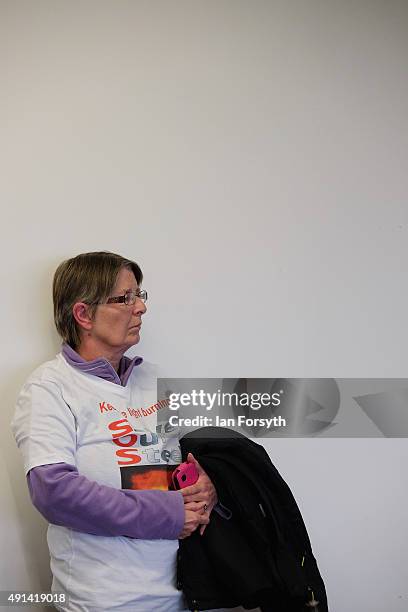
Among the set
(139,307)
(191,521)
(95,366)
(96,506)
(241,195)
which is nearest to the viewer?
(96,506)

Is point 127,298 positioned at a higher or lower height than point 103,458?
higher

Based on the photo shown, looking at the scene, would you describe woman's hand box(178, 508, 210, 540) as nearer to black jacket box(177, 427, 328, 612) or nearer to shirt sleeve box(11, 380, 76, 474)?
black jacket box(177, 427, 328, 612)

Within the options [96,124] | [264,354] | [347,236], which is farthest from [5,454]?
[347,236]

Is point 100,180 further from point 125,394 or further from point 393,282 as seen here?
point 393,282

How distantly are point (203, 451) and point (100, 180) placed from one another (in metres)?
0.96

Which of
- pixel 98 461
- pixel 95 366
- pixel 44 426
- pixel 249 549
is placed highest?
pixel 95 366

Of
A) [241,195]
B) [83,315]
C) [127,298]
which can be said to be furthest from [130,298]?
[241,195]

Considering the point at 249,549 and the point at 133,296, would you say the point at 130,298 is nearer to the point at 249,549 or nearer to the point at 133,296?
the point at 133,296

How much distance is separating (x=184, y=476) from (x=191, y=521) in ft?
0.45

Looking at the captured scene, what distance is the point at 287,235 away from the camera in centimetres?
227

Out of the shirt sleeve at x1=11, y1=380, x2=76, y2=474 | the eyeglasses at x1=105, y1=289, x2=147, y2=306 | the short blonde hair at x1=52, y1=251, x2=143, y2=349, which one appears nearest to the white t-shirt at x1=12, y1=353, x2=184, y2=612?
the shirt sleeve at x1=11, y1=380, x2=76, y2=474

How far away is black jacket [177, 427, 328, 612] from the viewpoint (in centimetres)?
175

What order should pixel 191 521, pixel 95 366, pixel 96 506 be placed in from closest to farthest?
pixel 96 506 → pixel 191 521 → pixel 95 366

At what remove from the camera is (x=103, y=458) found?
1812 mm
